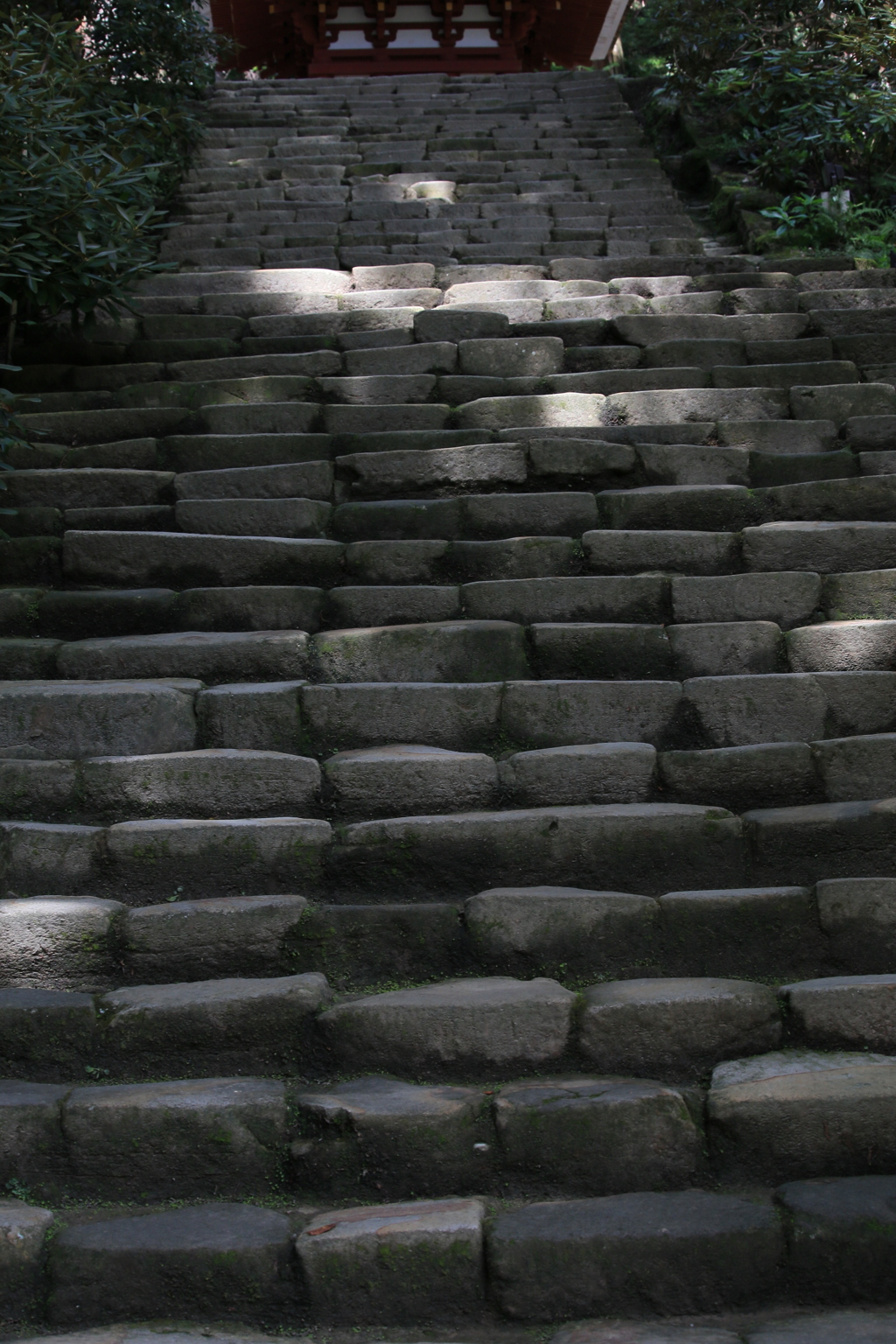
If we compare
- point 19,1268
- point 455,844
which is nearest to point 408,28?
point 455,844

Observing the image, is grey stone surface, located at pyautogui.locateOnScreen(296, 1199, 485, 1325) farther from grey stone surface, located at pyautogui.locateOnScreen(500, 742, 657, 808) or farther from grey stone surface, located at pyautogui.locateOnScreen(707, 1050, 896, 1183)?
grey stone surface, located at pyautogui.locateOnScreen(500, 742, 657, 808)

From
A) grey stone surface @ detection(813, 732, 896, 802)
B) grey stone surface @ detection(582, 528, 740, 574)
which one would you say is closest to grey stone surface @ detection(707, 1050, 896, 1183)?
grey stone surface @ detection(813, 732, 896, 802)

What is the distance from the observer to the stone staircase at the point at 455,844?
5.44ft

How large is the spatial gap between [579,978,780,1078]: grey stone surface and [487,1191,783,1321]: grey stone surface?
30cm

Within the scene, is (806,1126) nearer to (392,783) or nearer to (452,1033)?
(452,1033)

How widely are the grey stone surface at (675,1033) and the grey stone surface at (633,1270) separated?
301mm

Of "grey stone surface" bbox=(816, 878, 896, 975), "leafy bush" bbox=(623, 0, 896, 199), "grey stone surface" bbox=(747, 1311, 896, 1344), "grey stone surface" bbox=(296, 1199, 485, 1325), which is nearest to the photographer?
"grey stone surface" bbox=(747, 1311, 896, 1344)

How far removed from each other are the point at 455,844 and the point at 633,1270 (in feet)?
2.89

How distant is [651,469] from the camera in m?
3.60

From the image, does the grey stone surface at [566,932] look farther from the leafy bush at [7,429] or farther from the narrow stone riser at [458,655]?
the leafy bush at [7,429]

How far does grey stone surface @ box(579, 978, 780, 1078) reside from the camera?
1906 millimetres

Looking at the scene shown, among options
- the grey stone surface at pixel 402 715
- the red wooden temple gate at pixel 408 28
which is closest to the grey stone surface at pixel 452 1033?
the grey stone surface at pixel 402 715

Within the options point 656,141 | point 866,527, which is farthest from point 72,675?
point 656,141

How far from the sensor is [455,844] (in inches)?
89.2
